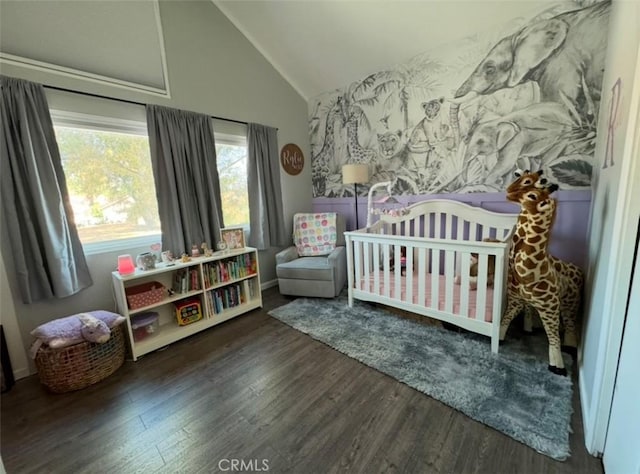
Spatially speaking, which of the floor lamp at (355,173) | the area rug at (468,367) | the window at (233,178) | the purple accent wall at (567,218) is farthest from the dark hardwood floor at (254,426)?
the floor lamp at (355,173)

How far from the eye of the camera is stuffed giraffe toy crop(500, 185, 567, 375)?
5.32ft

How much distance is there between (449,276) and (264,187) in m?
2.24

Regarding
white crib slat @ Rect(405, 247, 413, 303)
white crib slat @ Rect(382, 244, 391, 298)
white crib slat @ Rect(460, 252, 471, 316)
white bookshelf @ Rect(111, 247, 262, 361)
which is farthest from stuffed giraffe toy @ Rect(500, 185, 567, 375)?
white bookshelf @ Rect(111, 247, 262, 361)

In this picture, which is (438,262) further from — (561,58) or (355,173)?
(561,58)

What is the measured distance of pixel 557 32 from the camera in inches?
79.7

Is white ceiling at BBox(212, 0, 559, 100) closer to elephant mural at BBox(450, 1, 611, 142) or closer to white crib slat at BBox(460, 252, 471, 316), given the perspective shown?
elephant mural at BBox(450, 1, 611, 142)

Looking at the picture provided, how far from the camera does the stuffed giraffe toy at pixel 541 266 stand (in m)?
1.62

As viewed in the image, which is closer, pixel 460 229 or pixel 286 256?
pixel 460 229

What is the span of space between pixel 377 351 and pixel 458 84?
8.18ft

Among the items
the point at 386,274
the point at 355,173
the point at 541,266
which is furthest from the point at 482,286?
the point at 355,173

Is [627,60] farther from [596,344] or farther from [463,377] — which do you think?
[463,377]

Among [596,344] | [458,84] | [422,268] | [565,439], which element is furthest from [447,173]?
[565,439]

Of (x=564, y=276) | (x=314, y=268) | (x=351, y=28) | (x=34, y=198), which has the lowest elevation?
(x=314, y=268)

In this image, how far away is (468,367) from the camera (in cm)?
173
